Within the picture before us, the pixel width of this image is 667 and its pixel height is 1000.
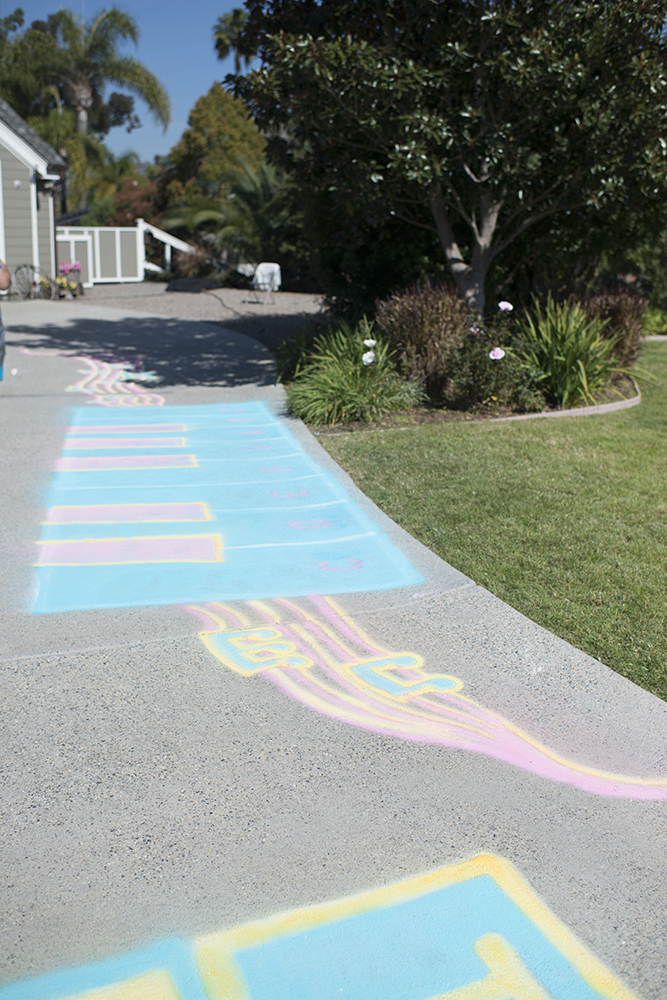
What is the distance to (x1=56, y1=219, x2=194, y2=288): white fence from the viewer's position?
80.7ft

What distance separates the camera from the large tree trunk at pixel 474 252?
9203 millimetres

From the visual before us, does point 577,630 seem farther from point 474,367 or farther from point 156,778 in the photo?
point 474,367

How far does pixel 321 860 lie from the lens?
94.8 inches

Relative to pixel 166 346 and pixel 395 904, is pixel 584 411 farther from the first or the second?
pixel 166 346

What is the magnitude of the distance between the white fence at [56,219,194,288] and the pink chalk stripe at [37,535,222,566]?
21.5 meters

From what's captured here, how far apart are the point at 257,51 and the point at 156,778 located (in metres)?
8.95

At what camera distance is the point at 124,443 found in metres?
6.91

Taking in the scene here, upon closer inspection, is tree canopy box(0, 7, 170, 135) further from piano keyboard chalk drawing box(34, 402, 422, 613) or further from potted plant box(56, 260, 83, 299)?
piano keyboard chalk drawing box(34, 402, 422, 613)

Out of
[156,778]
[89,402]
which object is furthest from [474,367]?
[156,778]

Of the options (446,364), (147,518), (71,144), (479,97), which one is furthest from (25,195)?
(147,518)

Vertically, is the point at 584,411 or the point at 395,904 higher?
the point at 584,411

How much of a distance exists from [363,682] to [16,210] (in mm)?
19077

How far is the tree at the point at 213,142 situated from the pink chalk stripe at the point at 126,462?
83.2ft

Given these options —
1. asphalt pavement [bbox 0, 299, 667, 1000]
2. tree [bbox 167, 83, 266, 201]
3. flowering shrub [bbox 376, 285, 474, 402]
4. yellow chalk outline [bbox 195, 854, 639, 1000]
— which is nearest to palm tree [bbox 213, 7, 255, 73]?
tree [bbox 167, 83, 266, 201]
